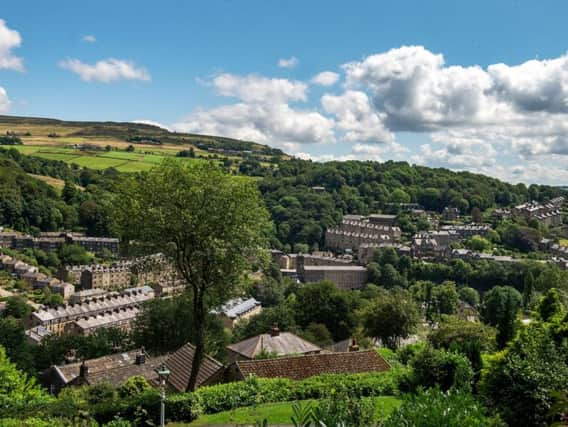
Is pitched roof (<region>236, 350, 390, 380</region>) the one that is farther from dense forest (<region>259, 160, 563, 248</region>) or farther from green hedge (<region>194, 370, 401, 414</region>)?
dense forest (<region>259, 160, 563, 248</region>)

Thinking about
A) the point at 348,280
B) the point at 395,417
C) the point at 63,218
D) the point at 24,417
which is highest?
the point at 395,417

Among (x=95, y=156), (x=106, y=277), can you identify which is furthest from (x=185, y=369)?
(x=95, y=156)

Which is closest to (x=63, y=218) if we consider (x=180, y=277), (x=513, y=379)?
(x=180, y=277)

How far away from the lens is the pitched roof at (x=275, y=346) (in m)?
29.6

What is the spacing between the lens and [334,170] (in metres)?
181

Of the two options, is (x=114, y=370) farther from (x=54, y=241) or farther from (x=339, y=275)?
(x=339, y=275)

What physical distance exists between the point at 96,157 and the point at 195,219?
16067 centimetres

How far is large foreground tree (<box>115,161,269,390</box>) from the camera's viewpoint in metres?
17.1

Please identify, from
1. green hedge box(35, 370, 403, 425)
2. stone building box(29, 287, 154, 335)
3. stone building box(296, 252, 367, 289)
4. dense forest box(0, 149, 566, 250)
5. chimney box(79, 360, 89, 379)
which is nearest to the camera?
green hedge box(35, 370, 403, 425)

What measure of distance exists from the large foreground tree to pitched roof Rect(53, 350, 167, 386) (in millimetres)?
11284

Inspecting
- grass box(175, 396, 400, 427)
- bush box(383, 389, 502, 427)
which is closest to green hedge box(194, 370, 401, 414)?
grass box(175, 396, 400, 427)

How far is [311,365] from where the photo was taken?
70.2ft

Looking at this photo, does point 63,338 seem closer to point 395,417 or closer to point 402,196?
point 395,417

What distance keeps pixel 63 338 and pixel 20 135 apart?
176 m
